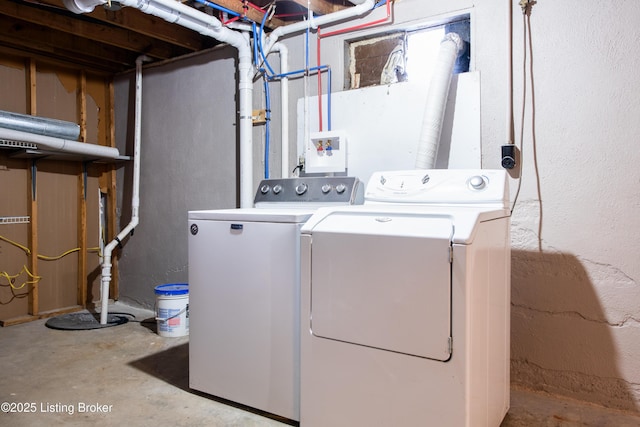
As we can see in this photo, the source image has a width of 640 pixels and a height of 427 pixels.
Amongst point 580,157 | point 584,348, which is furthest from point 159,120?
point 584,348

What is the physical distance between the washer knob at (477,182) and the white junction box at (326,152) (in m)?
0.91

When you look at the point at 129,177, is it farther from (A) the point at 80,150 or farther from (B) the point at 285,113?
(B) the point at 285,113

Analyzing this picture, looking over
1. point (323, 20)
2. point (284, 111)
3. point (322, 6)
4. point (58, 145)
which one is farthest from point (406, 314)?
point (58, 145)

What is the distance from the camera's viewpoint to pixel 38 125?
3.07m

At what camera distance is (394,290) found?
1.51 meters

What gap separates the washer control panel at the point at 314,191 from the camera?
→ 238 cm

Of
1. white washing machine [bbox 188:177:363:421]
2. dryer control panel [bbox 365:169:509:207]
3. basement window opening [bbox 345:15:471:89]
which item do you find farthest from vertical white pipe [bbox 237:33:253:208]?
dryer control panel [bbox 365:169:509:207]

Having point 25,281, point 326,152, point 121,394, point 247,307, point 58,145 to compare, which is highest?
point 58,145

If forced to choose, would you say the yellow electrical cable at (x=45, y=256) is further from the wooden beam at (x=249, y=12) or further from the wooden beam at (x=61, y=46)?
the wooden beam at (x=249, y=12)

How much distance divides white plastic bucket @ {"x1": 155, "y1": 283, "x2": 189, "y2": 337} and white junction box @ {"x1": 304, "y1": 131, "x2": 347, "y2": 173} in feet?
4.05

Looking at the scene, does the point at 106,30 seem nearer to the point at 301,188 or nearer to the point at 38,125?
the point at 38,125

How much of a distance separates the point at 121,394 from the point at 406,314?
1.51 metres

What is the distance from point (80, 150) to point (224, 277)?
1986 millimetres

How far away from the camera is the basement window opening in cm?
241
